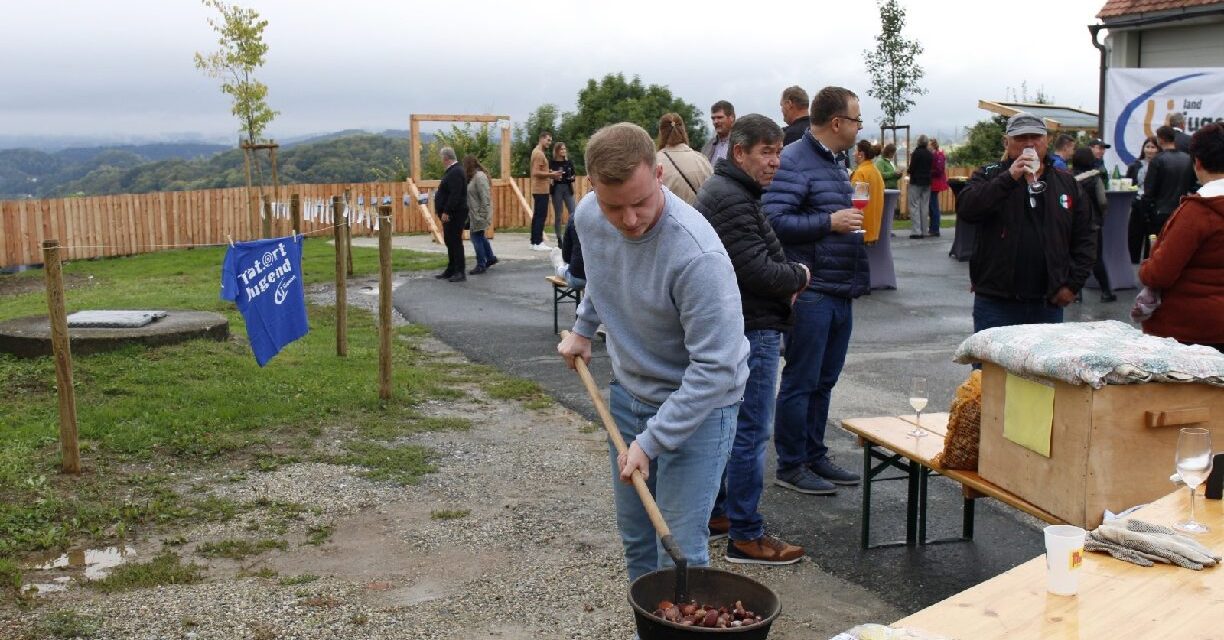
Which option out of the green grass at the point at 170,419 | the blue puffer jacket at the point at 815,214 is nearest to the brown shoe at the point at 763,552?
the blue puffer jacket at the point at 815,214

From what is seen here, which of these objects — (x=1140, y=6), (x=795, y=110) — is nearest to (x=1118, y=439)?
(x=795, y=110)

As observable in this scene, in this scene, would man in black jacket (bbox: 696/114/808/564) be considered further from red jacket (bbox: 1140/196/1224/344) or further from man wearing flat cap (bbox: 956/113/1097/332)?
red jacket (bbox: 1140/196/1224/344)

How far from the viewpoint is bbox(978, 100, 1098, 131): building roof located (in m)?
20.4

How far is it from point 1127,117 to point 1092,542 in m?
14.6

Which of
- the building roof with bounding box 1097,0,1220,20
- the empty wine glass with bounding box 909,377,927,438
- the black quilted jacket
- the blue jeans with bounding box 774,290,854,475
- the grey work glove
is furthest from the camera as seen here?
the building roof with bounding box 1097,0,1220,20

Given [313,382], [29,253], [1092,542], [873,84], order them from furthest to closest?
[873,84] → [29,253] → [313,382] → [1092,542]

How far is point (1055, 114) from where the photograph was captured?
2223cm

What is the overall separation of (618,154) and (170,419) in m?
5.74

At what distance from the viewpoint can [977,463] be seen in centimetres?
486

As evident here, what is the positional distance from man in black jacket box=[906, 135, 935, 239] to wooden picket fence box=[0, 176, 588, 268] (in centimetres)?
811

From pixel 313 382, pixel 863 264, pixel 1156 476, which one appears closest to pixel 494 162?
pixel 313 382

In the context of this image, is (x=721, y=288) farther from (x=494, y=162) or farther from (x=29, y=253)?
(x=494, y=162)

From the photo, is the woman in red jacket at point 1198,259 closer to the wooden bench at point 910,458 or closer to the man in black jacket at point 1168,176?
the wooden bench at point 910,458

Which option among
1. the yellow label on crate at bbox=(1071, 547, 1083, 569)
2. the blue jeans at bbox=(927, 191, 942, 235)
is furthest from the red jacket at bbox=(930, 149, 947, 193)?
the yellow label on crate at bbox=(1071, 547, 1083, 569)
